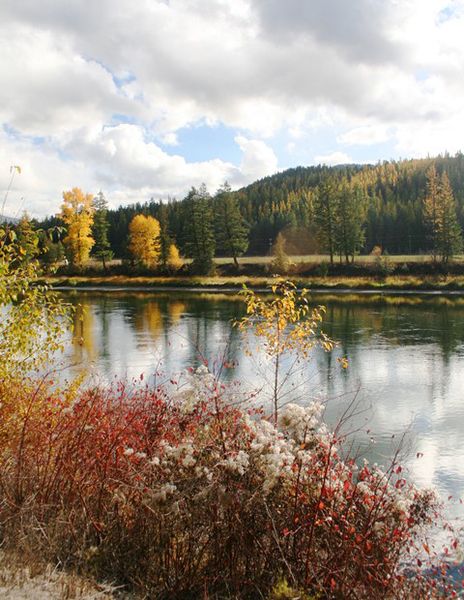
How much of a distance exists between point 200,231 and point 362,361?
5566cm

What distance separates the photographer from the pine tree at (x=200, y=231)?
76.0 metres

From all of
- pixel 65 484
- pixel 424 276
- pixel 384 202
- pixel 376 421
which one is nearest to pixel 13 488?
pixel 65 484

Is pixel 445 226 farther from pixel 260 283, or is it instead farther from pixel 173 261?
pixel 173 261

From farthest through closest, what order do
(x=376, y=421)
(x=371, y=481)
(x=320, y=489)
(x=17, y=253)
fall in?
(x=376, y=421), (x=17, y=253), (x=371, y=481), (x=320, y=489)

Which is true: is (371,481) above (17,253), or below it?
below

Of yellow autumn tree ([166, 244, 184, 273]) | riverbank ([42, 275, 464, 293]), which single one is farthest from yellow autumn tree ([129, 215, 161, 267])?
riverbank ([42, 275, 464, 293])

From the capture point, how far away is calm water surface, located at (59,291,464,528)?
13820mm

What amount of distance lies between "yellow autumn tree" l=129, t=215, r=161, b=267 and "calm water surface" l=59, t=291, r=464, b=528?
100 ft

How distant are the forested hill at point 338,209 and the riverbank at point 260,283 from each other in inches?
317

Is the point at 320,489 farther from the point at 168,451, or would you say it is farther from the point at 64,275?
the point at 64,275

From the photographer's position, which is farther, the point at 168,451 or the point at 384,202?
the point at 384,202

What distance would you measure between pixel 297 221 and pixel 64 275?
60.0 m

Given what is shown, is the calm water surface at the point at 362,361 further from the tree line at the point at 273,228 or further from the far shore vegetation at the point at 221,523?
the tree line at the point at 273,228

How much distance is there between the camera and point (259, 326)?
1066cm
